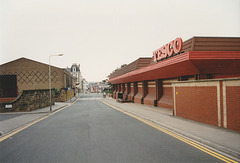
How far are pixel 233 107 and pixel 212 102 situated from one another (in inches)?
54.1

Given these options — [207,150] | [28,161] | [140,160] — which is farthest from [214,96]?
[28,161]

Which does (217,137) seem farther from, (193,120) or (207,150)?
(193,120)

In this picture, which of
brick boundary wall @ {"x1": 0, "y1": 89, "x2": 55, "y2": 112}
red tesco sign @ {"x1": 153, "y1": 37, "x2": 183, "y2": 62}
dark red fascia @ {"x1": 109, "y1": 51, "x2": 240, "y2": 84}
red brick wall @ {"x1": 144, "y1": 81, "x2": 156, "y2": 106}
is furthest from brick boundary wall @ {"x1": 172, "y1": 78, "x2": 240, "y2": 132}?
brick boundary wall @ {"x1": 0, "y1": 89, "x2": 55, "y2": 112}

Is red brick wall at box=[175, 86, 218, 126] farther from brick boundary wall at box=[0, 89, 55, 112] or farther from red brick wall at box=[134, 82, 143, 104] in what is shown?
brick boundary wall at box=[0, 89, 55, 112]

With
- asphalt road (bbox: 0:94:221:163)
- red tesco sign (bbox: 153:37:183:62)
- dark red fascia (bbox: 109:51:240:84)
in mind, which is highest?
red tesco sign (bbox: 153:37:183:62)

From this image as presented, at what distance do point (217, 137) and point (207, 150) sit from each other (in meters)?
1.57

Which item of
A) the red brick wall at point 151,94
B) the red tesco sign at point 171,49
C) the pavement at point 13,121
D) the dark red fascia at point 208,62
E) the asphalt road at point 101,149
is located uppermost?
the red tesco sign at point 171,49

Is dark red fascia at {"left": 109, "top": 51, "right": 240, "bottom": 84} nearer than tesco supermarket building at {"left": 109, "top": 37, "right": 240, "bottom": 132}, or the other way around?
tesco supermarket building at {"left": 109, "top": 37, "right": 240, "bottom": 132}

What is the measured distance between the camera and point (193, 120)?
36.1 feet

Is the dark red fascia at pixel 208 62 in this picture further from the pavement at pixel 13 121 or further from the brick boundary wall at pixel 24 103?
the brick boundary wall at pixel 24 103

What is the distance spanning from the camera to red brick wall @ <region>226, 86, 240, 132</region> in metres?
7.72

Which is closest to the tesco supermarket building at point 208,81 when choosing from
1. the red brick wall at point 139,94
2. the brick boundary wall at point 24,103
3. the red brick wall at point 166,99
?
the red brick wall at point 166,99

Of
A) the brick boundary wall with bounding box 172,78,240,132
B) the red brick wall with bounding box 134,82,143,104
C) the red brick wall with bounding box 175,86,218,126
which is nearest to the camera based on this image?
the brick boundary wall with bounding box 172,78,240,132

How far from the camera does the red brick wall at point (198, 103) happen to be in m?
9.28
